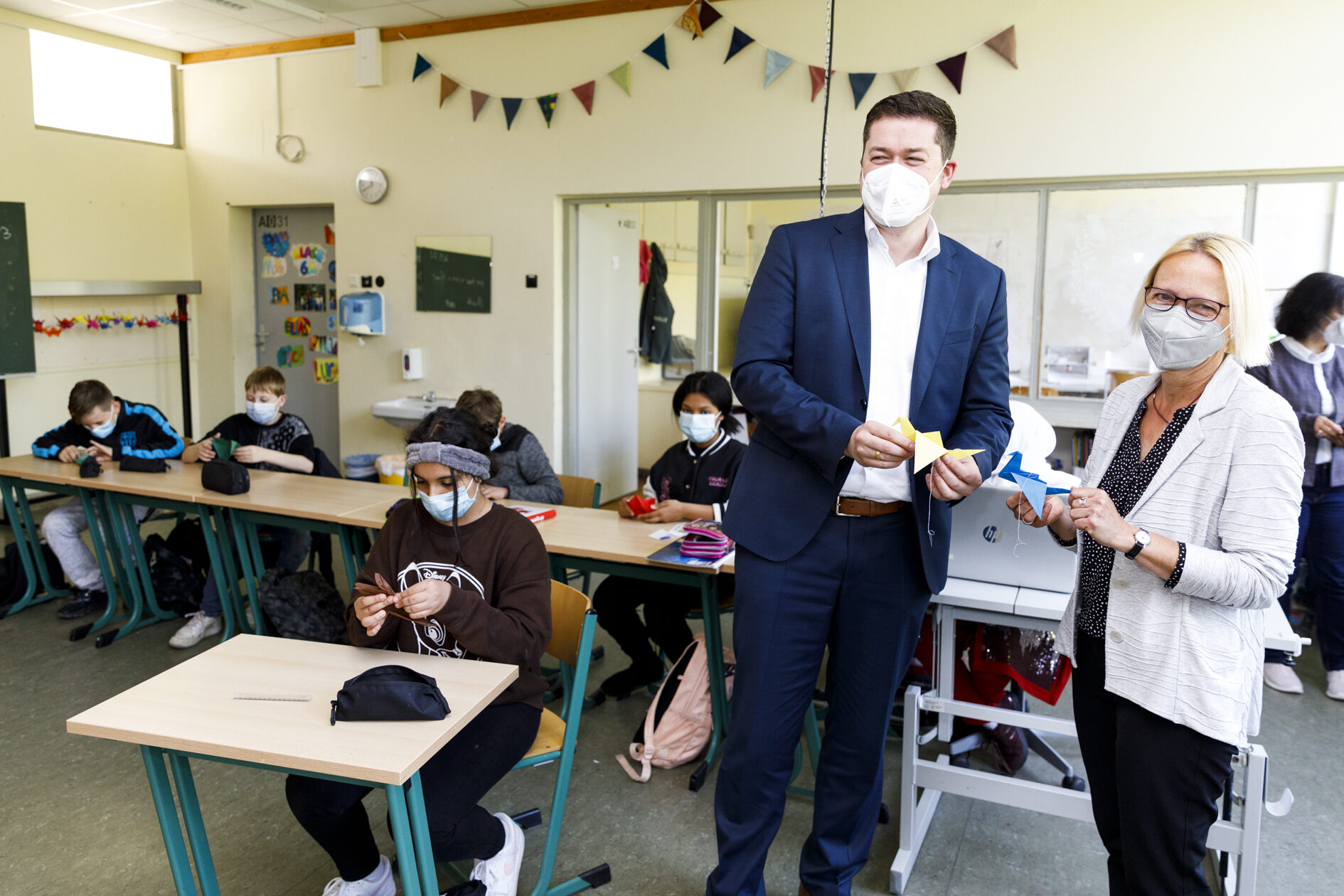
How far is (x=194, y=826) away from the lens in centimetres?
185

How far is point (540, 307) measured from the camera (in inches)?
228

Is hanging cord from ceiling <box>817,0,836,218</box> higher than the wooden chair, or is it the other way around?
hanging cord from ceiling <box>817,0,836,218</box>

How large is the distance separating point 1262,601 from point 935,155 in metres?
0.92

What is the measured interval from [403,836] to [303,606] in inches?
80.7

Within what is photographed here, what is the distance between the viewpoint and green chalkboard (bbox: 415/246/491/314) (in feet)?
19.5

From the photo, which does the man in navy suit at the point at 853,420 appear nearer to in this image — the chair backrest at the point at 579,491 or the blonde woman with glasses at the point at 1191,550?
the blonde woman with glasses at the point at 1191,550

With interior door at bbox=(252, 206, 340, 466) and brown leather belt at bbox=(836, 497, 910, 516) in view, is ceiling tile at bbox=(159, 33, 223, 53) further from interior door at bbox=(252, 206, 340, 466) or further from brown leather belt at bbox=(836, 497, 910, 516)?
brown leather belt at bbox=(836, 497, 910, 516)

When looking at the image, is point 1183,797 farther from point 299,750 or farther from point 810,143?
point 810,143

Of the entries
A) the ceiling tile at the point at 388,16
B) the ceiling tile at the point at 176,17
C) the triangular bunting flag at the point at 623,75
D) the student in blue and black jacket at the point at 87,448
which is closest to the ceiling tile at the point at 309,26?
the ceiling tile at the point at 388,16

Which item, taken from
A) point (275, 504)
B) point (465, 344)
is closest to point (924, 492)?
point (275, 504)

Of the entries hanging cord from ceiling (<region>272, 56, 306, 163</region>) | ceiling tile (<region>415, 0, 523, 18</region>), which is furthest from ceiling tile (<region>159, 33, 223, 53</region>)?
ceiling tile (<region>415, 0, 523, 18</region>)

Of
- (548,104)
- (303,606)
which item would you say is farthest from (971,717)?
(548,104)

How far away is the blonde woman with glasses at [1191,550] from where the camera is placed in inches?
56.2

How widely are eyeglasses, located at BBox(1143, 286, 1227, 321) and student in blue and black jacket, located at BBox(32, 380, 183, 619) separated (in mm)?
4057
